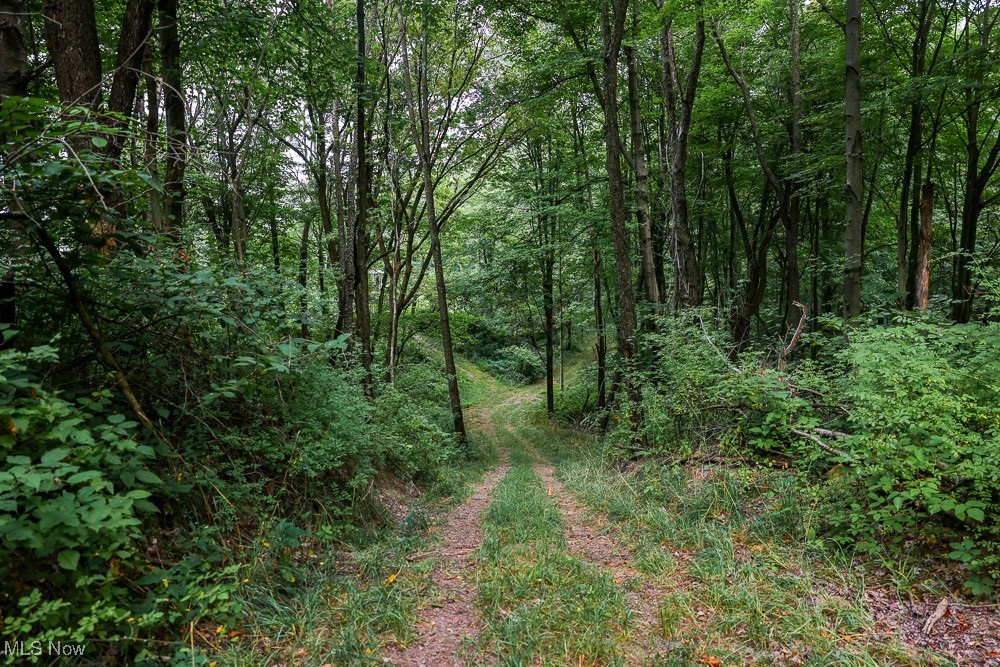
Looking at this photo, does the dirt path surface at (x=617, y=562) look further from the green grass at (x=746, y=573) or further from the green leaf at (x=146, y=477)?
the green leaf at (x=146, y=477)

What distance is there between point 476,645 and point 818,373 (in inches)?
196

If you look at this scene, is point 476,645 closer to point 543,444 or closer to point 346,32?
point 346,32

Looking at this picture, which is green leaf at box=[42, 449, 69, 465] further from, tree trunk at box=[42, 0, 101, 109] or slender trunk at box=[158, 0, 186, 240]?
tree trunk at box=[42, 0, 101, 109]

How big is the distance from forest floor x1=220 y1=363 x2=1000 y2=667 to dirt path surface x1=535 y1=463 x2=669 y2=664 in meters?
0.02

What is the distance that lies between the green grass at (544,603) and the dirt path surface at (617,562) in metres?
0.12

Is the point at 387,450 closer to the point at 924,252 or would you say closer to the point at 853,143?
the point at 853,143

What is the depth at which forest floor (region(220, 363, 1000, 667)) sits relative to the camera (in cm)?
274

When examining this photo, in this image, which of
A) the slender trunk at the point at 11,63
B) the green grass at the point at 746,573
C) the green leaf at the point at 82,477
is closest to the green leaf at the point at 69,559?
the green leaf at the point at 82,477

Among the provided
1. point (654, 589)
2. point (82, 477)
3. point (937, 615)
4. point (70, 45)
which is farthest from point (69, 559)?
point (937, 615)

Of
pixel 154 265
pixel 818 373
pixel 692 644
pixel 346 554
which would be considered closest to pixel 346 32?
pixel 154 265

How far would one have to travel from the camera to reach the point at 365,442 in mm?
5379

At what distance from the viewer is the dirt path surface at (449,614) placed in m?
2.92

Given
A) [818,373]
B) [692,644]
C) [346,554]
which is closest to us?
[692,644]

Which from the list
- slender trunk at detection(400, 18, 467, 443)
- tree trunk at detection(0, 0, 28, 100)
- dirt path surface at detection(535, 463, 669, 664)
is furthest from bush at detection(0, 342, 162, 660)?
slender trunk at detection(400, 18, 467, 443)
